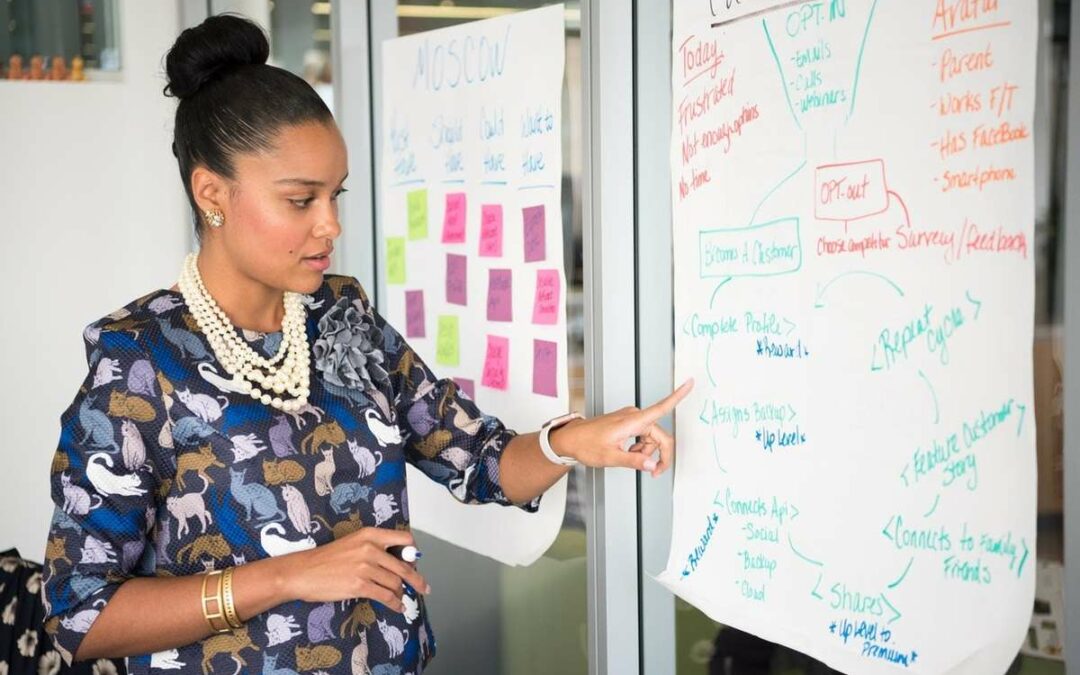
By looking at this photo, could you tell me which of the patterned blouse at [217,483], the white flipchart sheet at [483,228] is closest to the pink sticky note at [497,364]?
the white flipchart sheet at [483,228]

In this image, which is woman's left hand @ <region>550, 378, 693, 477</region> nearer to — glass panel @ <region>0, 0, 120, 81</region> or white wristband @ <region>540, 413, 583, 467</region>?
white wristband @ <region>540, 413, 583, 467</region>

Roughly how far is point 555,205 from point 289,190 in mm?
568

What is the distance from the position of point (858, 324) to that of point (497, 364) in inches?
34.3

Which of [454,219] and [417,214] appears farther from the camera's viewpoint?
[417,214]

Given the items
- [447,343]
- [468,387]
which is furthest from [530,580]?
[447,343]

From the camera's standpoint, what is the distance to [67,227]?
142 inches

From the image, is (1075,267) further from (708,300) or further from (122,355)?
(122,355)

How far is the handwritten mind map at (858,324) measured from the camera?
130 cm

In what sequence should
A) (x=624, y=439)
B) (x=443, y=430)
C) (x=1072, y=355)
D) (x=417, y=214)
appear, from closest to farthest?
(x=1072, y=355) → (x=624, y=439) → (x=443, y=430) → (x=417, y=214)

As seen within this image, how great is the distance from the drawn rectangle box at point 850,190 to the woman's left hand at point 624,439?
356mm

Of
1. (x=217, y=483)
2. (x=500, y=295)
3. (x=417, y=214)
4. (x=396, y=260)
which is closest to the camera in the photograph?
(x=217, y=483)

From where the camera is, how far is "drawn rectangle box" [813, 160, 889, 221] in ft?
4.61

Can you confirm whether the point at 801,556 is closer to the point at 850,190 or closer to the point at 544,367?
the point at 850,190

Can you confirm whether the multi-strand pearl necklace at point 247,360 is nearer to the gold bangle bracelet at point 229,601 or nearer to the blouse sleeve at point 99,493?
the blouse sleeve at point 99,493
